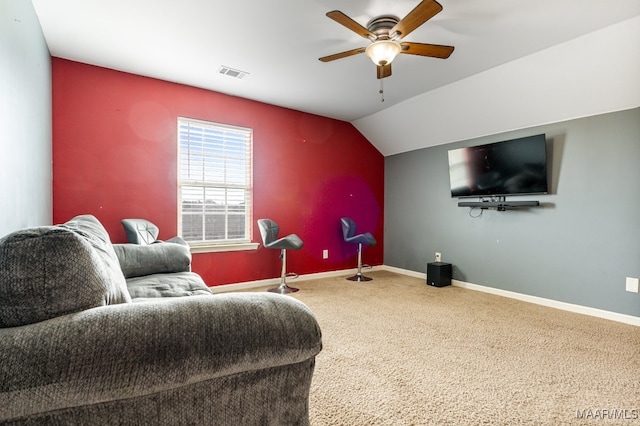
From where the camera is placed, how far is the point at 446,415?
5.15 feet

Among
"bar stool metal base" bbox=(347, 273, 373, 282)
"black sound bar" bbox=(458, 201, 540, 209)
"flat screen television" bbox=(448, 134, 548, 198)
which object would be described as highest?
"flat screen television" bbox=(448, 134, 548, 198)

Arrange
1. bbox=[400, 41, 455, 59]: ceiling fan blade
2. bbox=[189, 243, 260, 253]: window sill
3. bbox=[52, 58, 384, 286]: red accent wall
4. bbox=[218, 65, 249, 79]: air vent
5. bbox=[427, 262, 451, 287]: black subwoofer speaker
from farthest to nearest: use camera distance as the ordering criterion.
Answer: bbox=[427, 262, 451, 287]: black subwoofer speaker, bbox=[189, 243, 260, 253]: window sill, bbox=[218, 65, 249, 79]: air vent, bbox=[52, 58, 384, 286]: red accent wall, bbox=[400, 41, 455, 59]: ceiling fan blade

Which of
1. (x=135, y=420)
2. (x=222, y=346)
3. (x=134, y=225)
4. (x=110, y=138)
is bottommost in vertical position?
(x=135, y=420)

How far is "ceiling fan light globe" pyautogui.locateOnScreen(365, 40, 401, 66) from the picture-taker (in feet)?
7.80

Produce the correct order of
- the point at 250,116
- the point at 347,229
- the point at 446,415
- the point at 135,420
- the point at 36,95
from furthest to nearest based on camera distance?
the point at 347,229 → the point at 250,116 → the point at 36,95 → the point at 446,415 → the point at 135,420

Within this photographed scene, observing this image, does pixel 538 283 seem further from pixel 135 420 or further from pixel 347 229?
pixel 135 420

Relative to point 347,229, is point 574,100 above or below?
above

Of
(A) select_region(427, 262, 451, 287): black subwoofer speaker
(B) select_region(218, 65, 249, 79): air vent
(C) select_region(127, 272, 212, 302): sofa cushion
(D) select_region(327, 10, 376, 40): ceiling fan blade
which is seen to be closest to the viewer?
(C) select_region(127, 272, 212, 302): sofa cushion

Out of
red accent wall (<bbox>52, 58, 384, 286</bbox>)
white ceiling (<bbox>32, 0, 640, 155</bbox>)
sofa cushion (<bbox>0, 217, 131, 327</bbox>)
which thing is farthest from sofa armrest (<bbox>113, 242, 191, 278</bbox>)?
white ceiling (<bbox>32, 0, 640, 155</bbox>)

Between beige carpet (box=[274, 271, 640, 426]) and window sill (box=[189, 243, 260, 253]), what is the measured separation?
133 centimetres

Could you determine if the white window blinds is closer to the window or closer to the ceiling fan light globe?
the window

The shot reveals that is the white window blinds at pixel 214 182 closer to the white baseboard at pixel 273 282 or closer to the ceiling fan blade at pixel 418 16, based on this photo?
the white baseboard at pixel 273 282

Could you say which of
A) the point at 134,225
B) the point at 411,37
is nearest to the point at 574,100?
the point at 411,37

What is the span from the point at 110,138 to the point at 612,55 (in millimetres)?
4832
